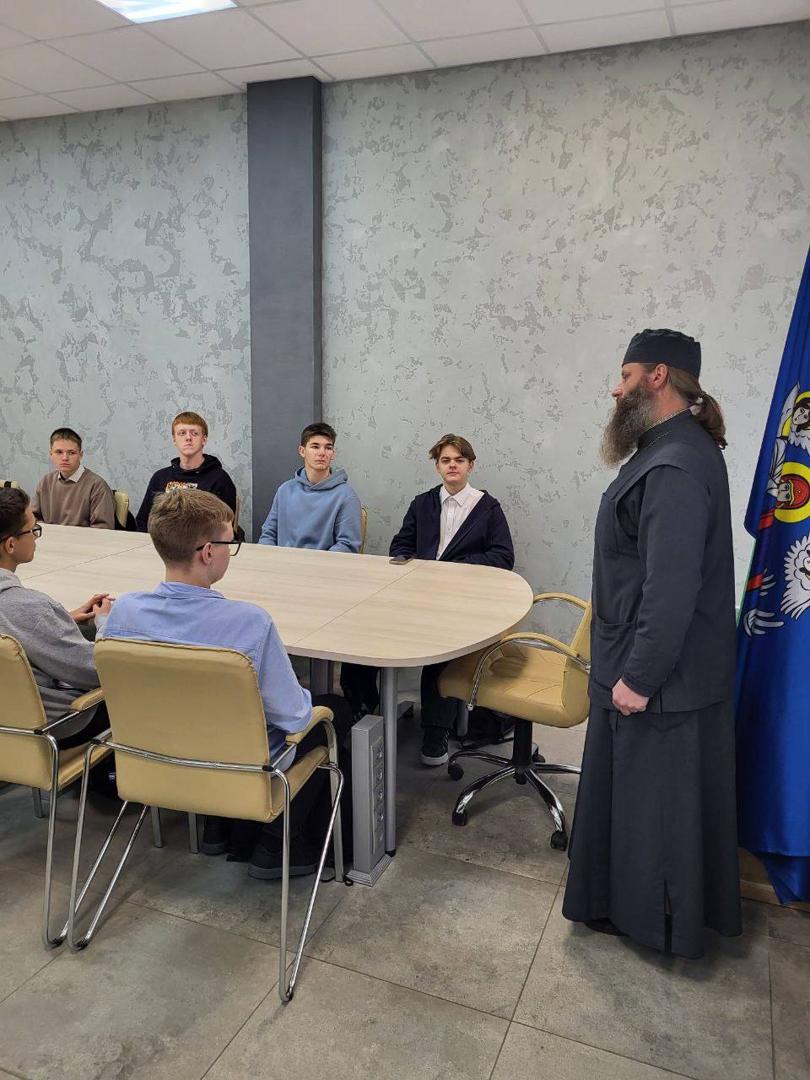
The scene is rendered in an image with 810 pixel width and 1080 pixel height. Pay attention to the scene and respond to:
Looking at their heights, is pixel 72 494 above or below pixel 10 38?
below

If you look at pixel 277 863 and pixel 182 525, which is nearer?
pixel 182 525

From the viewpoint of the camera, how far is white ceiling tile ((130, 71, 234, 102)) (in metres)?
4.49

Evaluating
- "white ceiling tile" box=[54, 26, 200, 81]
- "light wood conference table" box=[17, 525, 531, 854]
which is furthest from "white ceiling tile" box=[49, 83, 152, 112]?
"light wood conference table" box=[17, 525, 531, 854]

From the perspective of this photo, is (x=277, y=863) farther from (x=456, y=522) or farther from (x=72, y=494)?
(x=72, y=494)

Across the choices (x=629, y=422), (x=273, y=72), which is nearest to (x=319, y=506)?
(x=629, y=422)

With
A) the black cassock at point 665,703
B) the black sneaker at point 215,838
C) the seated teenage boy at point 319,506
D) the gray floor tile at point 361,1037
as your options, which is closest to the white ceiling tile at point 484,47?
the seated teenage boy at point 319,506

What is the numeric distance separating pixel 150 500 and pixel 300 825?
8.62ft

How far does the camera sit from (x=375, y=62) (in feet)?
13.8

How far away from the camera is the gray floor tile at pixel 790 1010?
1.87m

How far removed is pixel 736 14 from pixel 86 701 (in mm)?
3854

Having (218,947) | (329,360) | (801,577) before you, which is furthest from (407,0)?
(218,947)

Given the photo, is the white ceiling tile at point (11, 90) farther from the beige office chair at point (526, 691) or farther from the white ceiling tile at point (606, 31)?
the beige office chair at point (526, 691)

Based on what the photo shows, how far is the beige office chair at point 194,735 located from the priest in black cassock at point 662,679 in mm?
804

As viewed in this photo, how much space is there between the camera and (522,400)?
4.45 meters
